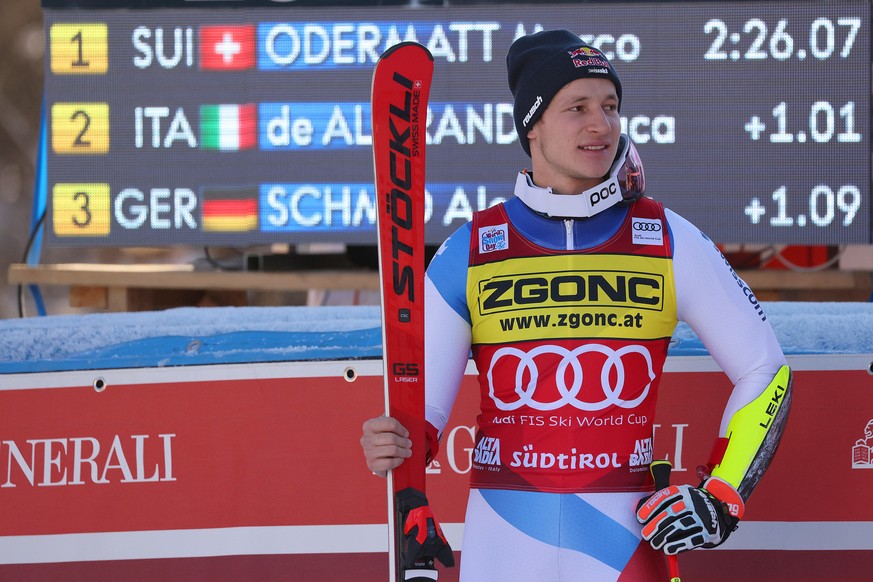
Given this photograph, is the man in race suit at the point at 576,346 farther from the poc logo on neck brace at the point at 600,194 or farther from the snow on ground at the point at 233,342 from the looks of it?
the snow on ground at the point at 233,342

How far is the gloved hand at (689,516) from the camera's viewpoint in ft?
6.09

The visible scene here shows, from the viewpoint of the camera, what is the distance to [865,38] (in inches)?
167

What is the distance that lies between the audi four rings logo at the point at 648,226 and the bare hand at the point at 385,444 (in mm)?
559

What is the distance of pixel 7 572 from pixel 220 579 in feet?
1.76

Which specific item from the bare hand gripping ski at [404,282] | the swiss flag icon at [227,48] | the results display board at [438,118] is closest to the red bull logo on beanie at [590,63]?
the bare hand gripping ski at [404,282]

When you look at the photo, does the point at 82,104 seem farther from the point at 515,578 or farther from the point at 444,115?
the point at 515,578

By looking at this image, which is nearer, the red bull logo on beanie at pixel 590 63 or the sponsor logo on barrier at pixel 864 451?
the red bull logo on beanie at pixel 590 63

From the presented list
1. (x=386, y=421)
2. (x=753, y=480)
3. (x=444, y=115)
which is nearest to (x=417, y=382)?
(x=386, y=421)

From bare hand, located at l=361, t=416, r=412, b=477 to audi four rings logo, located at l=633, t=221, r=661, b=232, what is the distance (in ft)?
1.83

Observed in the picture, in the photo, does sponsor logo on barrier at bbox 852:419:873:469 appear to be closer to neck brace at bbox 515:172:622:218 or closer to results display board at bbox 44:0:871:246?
neck brace at bbox 515:172:622:218

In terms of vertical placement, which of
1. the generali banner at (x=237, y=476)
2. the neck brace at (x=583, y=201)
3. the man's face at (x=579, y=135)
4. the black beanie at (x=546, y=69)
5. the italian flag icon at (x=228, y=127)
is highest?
the italian flag icon at (x=228, y=127)

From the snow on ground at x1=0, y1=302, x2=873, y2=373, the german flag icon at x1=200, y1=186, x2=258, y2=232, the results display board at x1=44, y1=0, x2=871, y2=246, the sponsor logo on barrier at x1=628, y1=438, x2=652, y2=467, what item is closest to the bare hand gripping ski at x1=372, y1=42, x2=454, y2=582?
the sponsor logo on barrier at x1=628, y1=438, x2=652, y2=467

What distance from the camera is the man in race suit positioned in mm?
2002

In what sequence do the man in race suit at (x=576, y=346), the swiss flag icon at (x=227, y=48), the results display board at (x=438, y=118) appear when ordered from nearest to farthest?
the man in race suit at (x=576, y=346) → the results display board at (x=438, y=118) → the swiss flag icon at (x=227, y=48)
